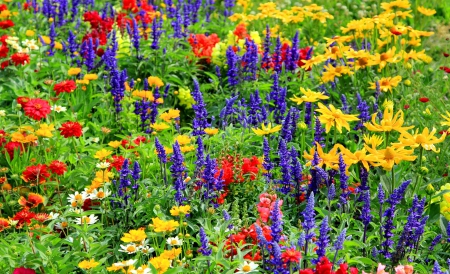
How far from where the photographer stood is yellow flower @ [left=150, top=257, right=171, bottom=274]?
283 centimetres

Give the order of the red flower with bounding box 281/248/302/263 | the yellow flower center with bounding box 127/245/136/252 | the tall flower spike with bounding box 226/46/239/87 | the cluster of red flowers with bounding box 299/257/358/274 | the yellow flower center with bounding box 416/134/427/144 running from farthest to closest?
the tall flower spike with bounding box 226/46/239/87 → the yellow flower center with bounding box 416/134/427/144 → the yellow flower center with bounding box 127/245/136/252 → the red flower with bounding box 281/248/302/263 → the cluster of red flowers with bounding box 299/257/358/274

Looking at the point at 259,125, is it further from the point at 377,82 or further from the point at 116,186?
the point at 116,186

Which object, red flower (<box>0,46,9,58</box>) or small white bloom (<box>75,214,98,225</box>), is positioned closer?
small white bloom (<box>75,214,98,225</box>)

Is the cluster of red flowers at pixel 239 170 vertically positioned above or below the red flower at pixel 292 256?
below

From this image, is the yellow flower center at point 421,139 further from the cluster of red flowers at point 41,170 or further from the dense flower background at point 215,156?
the cluster of red flowers at point 41,170

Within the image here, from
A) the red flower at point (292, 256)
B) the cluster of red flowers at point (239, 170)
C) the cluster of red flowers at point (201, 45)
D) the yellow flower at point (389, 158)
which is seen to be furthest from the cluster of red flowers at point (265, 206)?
the cluster of red flowers at point (201, 45)

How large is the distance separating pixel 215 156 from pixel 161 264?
146 cm

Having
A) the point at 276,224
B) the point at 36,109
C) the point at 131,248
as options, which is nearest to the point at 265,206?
the point at 276,224

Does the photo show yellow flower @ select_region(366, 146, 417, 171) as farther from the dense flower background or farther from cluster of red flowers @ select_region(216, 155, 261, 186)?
cluster of red flowers @ select_region(216, 155, 261, 186)

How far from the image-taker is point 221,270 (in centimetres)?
319

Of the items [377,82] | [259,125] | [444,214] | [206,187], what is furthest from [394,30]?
[206,187]

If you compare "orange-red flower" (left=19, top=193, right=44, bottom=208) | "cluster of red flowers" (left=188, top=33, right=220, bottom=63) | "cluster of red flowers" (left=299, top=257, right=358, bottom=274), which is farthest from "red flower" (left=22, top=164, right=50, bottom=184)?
"cluster of red flowers" (left=188, top=33, right=220, bottom=63)

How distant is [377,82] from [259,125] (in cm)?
90

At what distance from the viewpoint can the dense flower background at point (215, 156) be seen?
124 inches
